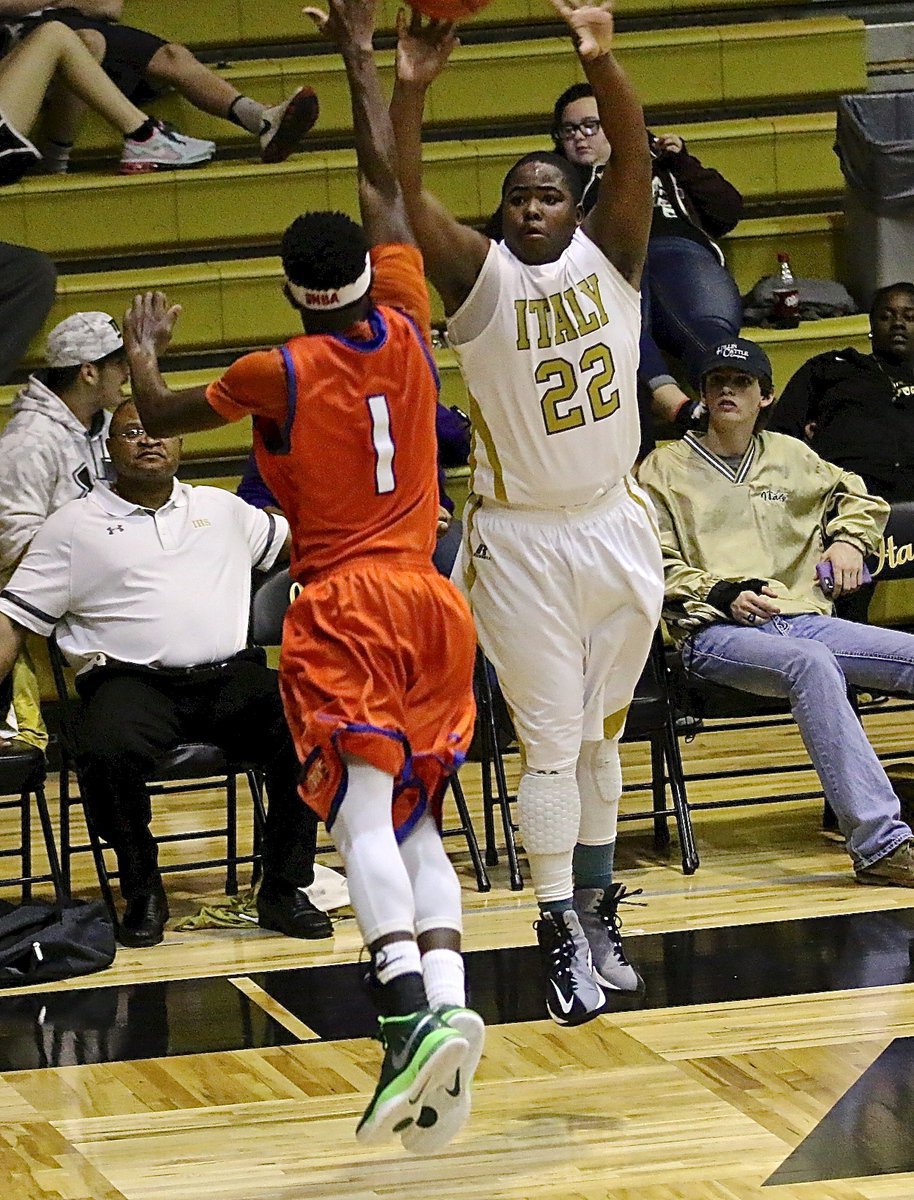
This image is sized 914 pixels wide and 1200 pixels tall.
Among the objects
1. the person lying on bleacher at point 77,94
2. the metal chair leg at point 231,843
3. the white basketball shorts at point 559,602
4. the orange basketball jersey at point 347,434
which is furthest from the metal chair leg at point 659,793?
the person lying on bleacher at point 77,94

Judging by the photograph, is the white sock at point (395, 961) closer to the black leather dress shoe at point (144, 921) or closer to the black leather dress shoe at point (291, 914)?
the black leather dress shoe at point (291, 914)

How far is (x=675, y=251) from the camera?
716cm

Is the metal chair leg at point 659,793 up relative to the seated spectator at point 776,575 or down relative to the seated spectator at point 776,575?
down

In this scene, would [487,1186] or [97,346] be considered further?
[97,346]

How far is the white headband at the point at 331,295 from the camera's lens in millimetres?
3307

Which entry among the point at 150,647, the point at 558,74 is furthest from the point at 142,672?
the point at 558,74

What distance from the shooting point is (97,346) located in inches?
230

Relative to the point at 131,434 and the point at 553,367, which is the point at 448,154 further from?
the point at 553,367

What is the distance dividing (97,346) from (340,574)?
2689 millimetres

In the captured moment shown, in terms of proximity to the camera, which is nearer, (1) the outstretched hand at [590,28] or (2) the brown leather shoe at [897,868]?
(1) the outstretched hand at [590,28]

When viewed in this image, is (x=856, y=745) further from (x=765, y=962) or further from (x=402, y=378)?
(x=402, y=378)

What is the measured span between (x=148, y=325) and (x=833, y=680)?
8.09ft

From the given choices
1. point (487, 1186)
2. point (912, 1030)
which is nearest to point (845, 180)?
point (912, 1030)

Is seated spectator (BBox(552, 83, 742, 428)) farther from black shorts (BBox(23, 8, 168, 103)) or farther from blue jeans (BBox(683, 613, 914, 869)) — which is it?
black shorts (BBox(23, 8, 168, 103))
